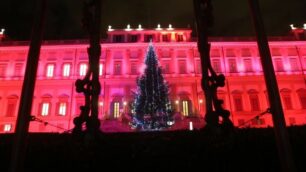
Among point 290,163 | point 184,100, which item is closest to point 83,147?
point 290,163

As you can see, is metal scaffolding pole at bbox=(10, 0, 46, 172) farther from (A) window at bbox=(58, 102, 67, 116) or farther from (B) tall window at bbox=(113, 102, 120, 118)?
(A) window at bbox=(58, 102, 67, 116)

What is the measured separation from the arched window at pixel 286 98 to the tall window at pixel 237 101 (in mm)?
5358

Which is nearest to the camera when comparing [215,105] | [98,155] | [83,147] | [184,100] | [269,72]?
[83,147]

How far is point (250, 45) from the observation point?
43344 millimetres

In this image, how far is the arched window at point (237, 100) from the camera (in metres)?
40.4

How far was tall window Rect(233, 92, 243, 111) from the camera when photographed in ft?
132

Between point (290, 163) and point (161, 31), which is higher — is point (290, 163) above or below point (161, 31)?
below

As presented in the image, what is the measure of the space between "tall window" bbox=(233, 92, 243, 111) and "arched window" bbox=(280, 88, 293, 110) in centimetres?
536

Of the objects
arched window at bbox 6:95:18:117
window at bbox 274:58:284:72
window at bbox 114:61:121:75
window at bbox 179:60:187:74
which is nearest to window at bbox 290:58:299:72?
window at bbox 274:58:284:72

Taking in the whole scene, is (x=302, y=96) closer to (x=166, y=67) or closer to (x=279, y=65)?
(x=279, y=65)

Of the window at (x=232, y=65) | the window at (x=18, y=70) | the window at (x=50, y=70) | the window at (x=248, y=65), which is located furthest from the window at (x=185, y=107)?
the window at (x=18, y=70)

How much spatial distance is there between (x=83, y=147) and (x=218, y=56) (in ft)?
137

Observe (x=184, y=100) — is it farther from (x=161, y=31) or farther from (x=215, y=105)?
(x=215, y=105)

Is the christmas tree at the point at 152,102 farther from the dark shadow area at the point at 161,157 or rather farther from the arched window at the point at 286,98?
the arched window at the point at 286,98
